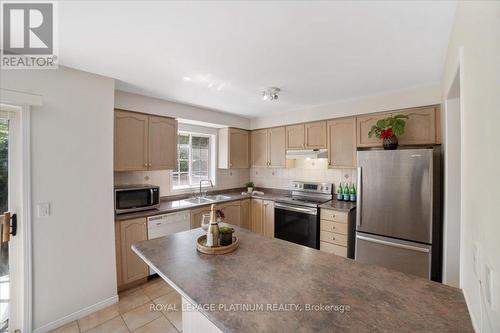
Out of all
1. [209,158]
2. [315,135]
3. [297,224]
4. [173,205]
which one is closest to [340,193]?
[297,224]

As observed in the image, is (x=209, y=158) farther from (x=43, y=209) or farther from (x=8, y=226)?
(x=8, y=226)

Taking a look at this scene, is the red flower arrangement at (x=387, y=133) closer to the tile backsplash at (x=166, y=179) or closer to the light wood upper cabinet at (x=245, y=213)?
the light wood upper cabinet at (x=245, y=213)

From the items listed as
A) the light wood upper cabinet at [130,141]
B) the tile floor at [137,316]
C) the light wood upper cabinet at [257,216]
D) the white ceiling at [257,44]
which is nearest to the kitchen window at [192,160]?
the light wood upper cabinet at [130,141]

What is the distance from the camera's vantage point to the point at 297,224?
321 cm

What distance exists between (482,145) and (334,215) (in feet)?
7.50

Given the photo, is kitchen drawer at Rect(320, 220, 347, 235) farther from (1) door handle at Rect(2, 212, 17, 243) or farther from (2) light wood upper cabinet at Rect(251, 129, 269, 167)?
(1) door handle at Rect(2, 212, 17, 243)

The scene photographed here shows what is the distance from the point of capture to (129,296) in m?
2.39

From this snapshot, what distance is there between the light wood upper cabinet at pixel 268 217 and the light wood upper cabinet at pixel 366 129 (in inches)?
64.5

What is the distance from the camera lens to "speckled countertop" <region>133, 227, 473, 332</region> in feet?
2.64

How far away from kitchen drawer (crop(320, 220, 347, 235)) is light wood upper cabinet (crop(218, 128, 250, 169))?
1874 millimetres

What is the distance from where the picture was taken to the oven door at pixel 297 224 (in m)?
3.02

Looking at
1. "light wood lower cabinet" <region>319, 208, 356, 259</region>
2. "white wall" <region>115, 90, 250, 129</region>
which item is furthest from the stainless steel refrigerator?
"white wall" <region>115, 90, 250, 129</region>

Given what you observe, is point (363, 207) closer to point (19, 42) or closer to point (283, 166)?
point (283, 166)

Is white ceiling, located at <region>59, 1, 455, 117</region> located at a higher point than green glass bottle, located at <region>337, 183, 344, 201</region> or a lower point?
higher
